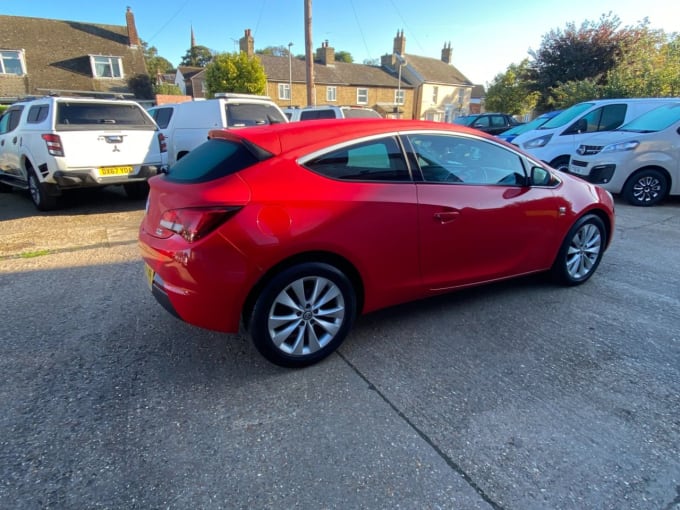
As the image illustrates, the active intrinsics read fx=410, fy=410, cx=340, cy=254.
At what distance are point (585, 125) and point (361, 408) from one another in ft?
29.9

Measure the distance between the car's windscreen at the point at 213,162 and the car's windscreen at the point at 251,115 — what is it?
574 cm

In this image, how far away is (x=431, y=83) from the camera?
44.2m

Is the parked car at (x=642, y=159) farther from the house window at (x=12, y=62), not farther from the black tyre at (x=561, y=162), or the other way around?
the house window at (x=12, y=62)

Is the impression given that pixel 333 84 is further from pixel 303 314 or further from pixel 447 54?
pixel 303 314

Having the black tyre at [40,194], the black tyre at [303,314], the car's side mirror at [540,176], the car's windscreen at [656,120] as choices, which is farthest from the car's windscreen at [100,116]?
the car's windscreen at [656,120]

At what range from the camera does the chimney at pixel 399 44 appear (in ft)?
147

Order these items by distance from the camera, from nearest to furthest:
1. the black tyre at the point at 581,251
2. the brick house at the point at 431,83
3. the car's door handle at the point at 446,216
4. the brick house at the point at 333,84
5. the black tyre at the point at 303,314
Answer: the black tyre at the point at 303,314 < the car's door handle at the point at 446,216 < the black tyre at the point at 581,251 < the brick house at the point at 333,84 < the brick house at the point at 431,83

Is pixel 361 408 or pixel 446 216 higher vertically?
pixel 446 216

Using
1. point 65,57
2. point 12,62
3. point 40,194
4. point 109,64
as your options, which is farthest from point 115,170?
point 65,57

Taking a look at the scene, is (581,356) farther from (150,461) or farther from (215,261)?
(150,461)

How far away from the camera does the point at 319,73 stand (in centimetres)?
3919

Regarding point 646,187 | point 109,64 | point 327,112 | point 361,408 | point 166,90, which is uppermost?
point 109,64

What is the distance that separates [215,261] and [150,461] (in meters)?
1.08

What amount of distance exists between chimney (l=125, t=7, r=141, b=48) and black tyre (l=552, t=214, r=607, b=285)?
1376 inches
